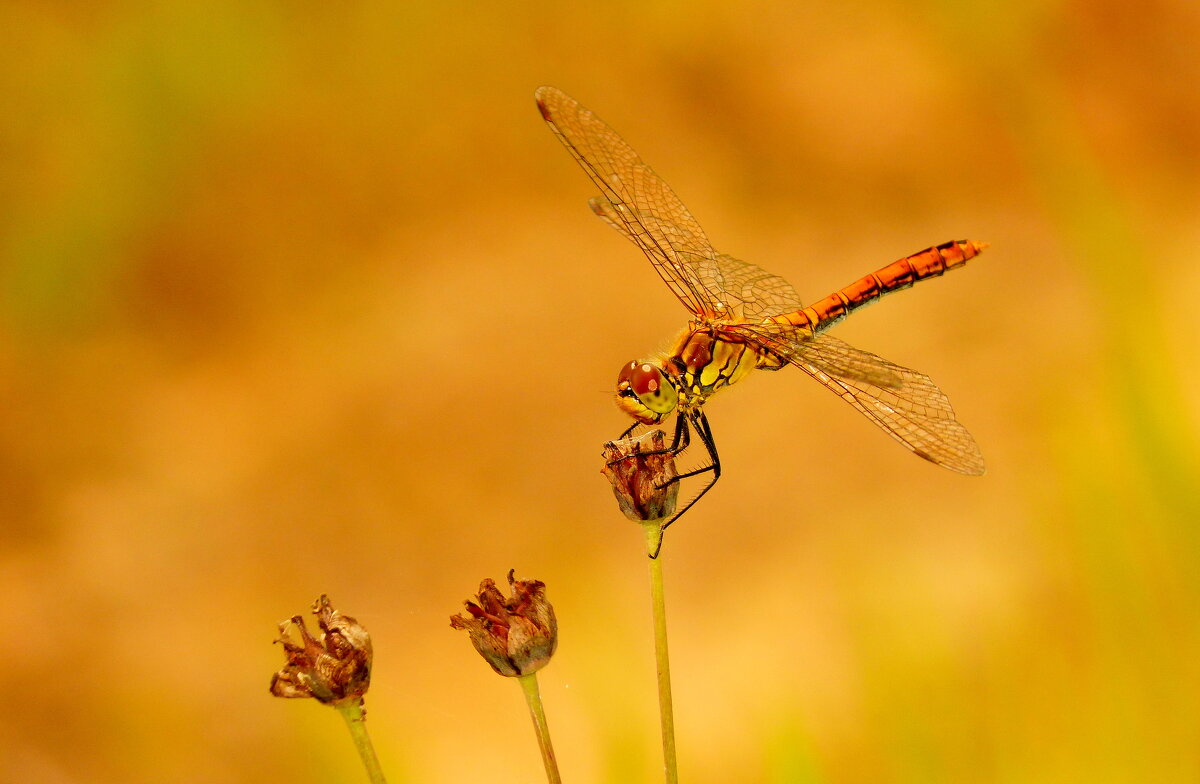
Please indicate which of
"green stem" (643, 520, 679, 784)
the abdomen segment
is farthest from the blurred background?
"green stem" (643, 520, 679, 784)

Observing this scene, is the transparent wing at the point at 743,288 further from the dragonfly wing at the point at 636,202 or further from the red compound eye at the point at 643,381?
the red compound eye at the point at 643,381

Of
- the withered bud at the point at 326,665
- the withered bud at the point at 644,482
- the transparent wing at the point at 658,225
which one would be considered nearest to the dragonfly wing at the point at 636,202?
the transparent wing at the point at 658,225

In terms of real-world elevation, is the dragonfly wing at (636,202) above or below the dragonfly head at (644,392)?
above

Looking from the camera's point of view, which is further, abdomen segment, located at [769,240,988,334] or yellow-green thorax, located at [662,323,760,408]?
abdomen segment, located at [769,240,988,334]

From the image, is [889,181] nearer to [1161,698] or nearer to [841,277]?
[841,277]

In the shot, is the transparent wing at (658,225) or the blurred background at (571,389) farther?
the blurred background at (571,389)

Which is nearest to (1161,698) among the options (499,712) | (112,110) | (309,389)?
(499,712)

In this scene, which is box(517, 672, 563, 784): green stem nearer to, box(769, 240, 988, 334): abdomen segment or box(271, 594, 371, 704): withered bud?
box(271, 594, 371, 704): withered bud
